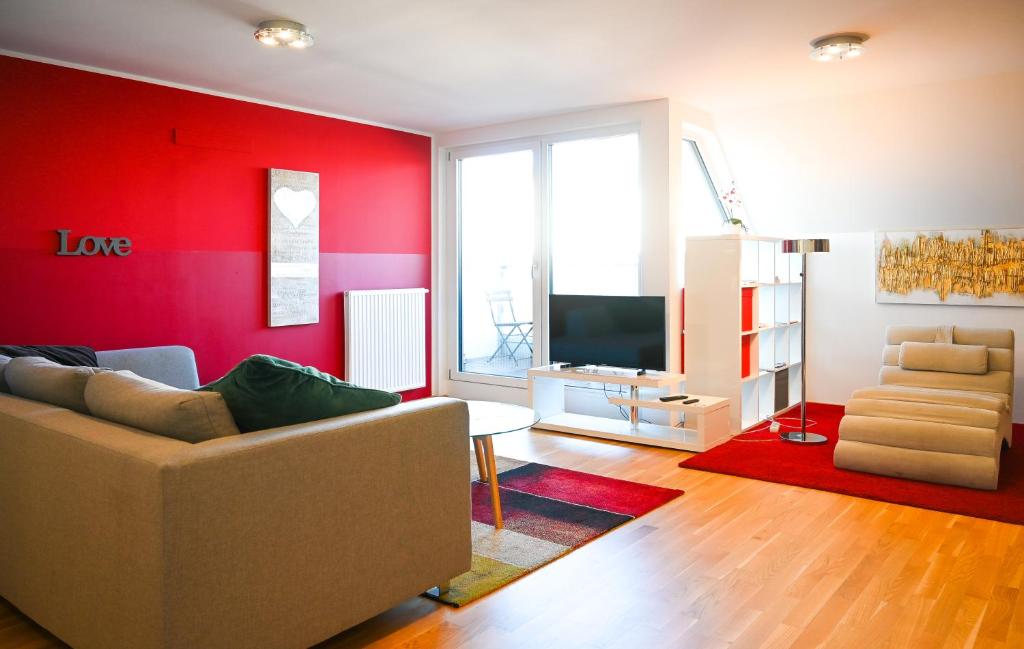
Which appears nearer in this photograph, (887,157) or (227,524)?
(227,524)

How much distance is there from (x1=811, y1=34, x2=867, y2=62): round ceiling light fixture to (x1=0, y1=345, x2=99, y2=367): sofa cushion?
4.48 m

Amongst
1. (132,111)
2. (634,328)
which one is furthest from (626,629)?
(132,111)

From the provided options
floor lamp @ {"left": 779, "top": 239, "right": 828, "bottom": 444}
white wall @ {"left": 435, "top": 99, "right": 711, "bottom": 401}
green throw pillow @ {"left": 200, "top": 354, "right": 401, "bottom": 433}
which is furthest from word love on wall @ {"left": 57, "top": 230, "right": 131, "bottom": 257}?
floor lamp @ {"left": 779, "top": 239, "right": 828, "bottom": 444}

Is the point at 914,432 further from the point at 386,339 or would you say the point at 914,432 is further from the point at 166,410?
the point at 386,339

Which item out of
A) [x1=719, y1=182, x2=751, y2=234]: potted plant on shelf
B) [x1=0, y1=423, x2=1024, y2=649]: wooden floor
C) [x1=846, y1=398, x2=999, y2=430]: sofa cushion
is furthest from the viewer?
[x1=719, y1=182, x2=751, y2=234]: potted plant on shelf

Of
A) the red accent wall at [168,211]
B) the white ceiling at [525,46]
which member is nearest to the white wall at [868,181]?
the white ceiling at [525,46]

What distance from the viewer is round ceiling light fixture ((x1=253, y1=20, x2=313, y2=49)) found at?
161 inches

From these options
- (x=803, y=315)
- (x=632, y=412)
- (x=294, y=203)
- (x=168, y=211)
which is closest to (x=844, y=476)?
(x=803, y=315)

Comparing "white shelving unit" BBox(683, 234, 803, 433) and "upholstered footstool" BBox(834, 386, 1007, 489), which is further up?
"white shelving unit" BBox(683, 234, 803, 433)

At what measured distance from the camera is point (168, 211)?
533cm

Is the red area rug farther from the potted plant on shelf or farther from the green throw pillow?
the green throw pillow

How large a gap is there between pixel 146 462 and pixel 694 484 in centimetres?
326

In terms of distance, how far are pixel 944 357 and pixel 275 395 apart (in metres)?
4.99

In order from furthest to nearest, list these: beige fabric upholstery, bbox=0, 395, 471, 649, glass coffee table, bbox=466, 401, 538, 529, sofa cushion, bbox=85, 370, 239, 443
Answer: glass coffee table, bbox=466, 401, 538, 529
sofa cushion, bbox=85, 370, 239, 443
beige fabric upholstery, bbox=0, 395, 471, 649
